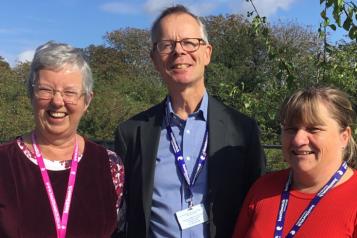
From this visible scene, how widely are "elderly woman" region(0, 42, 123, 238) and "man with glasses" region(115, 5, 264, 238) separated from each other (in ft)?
0.86

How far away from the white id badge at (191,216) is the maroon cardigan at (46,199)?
359mm

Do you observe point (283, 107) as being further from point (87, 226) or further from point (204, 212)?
point (87, 226)

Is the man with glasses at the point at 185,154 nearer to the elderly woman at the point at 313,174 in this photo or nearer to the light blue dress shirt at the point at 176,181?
the light blue dress shirt at the point at 176,181

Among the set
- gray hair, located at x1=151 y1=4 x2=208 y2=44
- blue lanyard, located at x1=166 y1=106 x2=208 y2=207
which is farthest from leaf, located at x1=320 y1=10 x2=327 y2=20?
blue lanyard, located at x1=166 y1=106 x2=208 y2=207

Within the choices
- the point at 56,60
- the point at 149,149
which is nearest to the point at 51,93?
the point at 56,60

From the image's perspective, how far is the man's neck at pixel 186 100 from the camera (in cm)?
305

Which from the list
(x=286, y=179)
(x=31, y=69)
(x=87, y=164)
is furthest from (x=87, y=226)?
(x=286, y=179)

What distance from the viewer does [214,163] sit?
2.95 m

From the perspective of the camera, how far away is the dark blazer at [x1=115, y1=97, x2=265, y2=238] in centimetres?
294

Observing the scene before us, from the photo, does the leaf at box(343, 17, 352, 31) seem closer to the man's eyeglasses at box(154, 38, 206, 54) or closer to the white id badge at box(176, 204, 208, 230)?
the man's eyeglasses at box(154, 38, 206, 54)

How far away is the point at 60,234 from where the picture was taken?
2.57 m

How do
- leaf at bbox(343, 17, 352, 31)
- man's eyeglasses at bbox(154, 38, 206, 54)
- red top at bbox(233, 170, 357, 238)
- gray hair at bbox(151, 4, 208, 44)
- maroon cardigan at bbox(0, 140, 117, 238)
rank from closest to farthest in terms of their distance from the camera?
red top at bbox(233, 170, 357, 238)
maroon cardigan at bbox(0, 140, 117, 238)
man's eyeglasses at bbox(154, 38, 206, 54)
gray hair at bbox(151, 4, 208, 44)
leaf at bbox(343, 17, 352, 31)

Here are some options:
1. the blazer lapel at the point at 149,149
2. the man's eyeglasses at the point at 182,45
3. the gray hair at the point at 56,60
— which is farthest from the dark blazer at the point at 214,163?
the gray hair at the point at 56,60

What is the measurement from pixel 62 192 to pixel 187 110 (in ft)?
2.87
